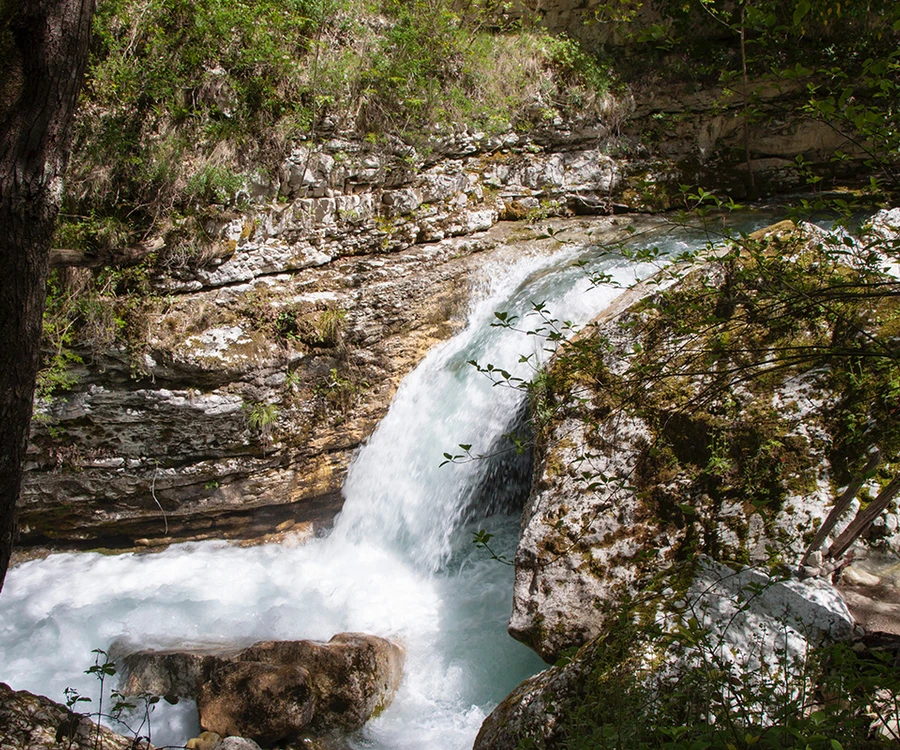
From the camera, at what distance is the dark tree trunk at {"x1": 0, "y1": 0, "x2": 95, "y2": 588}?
2.11 metres

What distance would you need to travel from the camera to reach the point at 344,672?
435 cm

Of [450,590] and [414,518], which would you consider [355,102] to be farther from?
[450,590]

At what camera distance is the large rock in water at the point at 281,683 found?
4.12m

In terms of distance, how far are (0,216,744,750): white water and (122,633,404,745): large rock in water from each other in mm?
160

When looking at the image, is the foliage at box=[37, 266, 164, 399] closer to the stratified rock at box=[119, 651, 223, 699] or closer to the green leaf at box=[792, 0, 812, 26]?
the stratified rock at box=[119, 651, 223, 699]

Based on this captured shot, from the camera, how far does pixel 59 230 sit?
562 centimetres

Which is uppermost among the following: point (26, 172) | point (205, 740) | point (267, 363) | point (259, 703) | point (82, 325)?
point (26, 172)

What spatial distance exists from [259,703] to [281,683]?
17 cm

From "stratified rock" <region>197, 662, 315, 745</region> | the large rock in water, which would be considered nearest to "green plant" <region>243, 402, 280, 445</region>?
the large rock in water

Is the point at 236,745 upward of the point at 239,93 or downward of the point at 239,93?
downward

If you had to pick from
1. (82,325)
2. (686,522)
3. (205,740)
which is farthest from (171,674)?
(686,522)

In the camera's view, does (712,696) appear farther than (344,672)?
No

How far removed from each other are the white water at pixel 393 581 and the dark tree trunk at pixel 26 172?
3105mm

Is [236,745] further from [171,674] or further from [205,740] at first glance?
[171,674]
